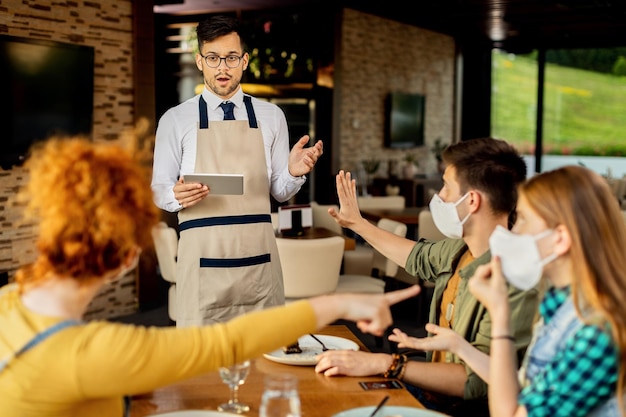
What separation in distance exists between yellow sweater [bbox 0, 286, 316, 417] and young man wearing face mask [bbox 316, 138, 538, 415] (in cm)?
69

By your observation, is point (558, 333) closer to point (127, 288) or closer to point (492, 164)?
point (492, 164)

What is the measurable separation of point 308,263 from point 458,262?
2.09 metres

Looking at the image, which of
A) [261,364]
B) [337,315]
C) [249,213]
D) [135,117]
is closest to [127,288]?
[135,117]

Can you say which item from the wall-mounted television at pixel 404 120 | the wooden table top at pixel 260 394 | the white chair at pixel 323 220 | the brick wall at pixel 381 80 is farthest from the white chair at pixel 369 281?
the wall-mounted television at pixel 404 120

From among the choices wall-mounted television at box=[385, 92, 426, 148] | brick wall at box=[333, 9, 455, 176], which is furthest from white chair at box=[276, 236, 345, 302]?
wall-mounted television at box=[385, 92, 426, 148]

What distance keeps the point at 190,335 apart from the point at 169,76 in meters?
9.41

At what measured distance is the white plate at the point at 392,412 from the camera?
1.65m

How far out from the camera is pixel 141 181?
1.38 meters

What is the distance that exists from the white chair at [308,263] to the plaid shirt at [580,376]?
292 centimetres

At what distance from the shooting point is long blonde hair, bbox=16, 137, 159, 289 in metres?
1.29

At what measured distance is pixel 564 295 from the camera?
5.14 ft

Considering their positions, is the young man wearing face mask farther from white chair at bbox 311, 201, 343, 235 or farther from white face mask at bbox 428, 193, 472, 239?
white chair at bbox 311, 201, 343, 235

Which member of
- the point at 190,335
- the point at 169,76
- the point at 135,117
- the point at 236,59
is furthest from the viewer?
the point at 169,76

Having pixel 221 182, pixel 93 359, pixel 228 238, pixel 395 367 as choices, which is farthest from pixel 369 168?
pixel 93 359
